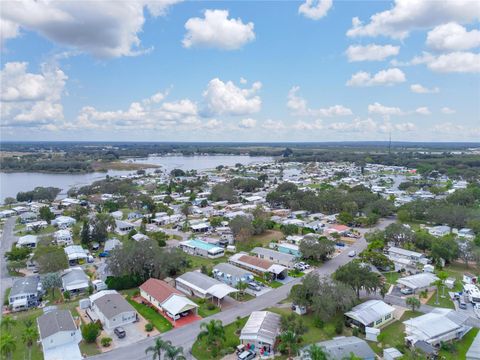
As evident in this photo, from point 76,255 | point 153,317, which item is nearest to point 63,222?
point 76,255

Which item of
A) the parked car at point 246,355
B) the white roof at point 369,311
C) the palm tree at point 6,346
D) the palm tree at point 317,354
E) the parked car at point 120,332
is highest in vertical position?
the palm tree at point 317,354

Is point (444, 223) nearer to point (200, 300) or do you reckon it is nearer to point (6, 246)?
point (200, 300)

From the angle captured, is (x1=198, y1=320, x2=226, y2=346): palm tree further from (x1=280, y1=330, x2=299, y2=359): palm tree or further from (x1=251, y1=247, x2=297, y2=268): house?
(x1=251, y1=247, x2=297, y2=268): house

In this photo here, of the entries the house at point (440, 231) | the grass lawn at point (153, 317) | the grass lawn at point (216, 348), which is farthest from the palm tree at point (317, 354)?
the house at point (440, 231)

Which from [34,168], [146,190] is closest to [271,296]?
[146,190]

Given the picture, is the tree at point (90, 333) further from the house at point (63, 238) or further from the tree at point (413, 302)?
the house at point (63, 238)

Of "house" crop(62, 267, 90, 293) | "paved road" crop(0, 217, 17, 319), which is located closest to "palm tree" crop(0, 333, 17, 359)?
"house" crop(62, 267, 90, 293)

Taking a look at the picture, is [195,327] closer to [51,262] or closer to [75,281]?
[75,281]
